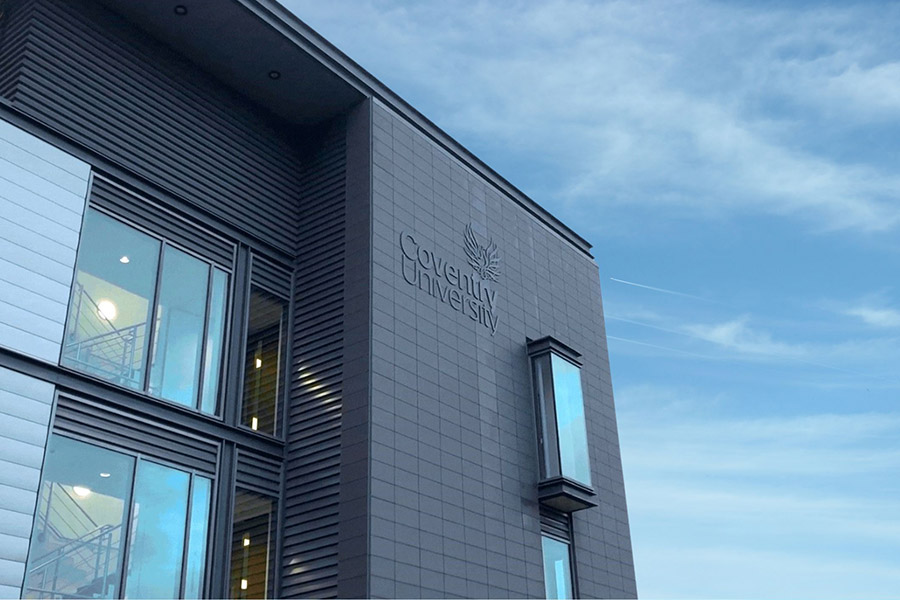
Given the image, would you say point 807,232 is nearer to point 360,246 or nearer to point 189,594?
point 360,246

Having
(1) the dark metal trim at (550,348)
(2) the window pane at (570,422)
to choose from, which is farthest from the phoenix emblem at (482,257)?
(2) the window pane at (570,422)

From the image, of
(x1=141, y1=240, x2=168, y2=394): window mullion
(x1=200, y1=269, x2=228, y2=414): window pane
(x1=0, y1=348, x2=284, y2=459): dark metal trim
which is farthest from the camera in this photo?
(x1=200, y1=269, x2=228, y2=414): window pane

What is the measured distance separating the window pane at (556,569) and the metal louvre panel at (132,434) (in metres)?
6.38

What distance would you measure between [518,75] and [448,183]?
13.0 m

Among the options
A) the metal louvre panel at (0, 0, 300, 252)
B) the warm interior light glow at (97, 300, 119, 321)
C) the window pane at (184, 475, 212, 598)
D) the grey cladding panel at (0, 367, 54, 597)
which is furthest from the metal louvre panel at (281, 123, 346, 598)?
the grey cladding panel at (0, 367, 54, 597)

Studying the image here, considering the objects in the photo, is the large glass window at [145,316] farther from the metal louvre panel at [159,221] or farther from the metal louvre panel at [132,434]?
the metal louvre panel at [132,434]

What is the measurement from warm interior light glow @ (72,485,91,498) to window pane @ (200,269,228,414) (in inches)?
96.8

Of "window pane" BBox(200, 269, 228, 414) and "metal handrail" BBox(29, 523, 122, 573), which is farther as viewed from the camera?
"window pane" BBox(200, 269, 228, 414)

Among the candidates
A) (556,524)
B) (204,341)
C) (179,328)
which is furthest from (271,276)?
(556,524)

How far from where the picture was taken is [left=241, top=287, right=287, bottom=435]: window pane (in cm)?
1561

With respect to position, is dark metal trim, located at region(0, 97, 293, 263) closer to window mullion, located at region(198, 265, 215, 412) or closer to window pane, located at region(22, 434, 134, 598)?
window mullion, located at region(198, 265, 215, 412)

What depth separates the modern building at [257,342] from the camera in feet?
41.5

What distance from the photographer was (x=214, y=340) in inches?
603

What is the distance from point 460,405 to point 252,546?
163 inches
